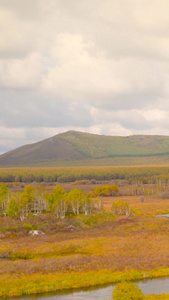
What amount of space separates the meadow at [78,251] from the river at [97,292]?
1517mm

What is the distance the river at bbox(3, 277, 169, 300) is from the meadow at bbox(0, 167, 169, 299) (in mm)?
1517

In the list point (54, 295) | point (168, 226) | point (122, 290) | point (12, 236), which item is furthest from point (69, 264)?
point (168, 226)

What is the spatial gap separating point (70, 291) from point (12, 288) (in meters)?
9.42

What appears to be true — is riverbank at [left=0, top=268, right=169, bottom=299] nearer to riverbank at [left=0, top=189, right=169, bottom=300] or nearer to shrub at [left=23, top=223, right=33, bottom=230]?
riverbank at [left=0, top=189, right=169, bottom=300]

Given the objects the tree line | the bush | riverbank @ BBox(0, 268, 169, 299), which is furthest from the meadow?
the tree line

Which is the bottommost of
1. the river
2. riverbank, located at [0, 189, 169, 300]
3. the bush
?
the river

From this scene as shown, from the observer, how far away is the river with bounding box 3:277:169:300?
4914cm

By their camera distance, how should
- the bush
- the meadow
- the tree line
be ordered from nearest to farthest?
the bush → the meadow → the tree line

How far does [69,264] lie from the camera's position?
63.8 metres

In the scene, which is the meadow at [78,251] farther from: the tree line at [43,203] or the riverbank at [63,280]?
the tree line at [43,203]

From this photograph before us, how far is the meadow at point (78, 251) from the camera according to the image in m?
55.3

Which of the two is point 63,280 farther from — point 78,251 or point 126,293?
point 78,251

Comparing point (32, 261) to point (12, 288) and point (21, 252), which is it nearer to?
point (21, 252)

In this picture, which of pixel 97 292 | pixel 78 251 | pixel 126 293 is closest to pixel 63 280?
pixel 97 292
